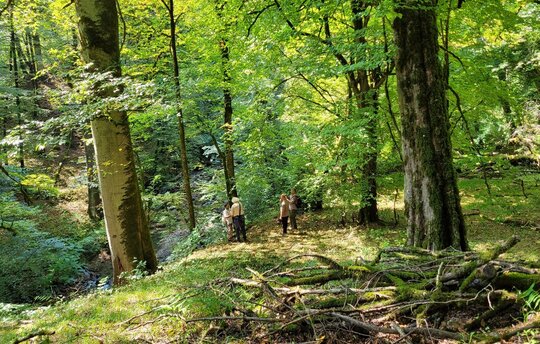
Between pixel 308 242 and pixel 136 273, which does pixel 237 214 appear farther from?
pixel 136 273

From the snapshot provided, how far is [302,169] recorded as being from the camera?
50.0 feet

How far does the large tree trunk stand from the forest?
2 centimetres

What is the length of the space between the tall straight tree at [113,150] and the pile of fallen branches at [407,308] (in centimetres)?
463

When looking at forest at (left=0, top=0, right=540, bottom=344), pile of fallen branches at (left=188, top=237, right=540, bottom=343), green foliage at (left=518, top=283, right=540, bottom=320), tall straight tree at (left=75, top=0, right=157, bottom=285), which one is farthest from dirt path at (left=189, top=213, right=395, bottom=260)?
green foliage at (left=518, top=283, right=540, bottom=320)

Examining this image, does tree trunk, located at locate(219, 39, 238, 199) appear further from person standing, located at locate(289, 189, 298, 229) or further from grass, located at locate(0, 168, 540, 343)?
person standing, located at locate(289, 189, 298, 229)

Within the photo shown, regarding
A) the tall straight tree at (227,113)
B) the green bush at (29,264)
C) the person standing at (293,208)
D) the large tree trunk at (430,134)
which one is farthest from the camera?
the tall straight tree at (227,113)

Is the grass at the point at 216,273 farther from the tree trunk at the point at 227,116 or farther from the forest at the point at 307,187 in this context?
the tree trunk at the point at 227,116

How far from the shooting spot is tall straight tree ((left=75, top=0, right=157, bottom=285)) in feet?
24.1

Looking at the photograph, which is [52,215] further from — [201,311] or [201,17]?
[201,311]

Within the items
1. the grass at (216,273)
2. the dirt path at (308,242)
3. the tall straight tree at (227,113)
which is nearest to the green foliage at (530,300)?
the grass at (216,273)

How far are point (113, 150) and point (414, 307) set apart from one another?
6.52 metres

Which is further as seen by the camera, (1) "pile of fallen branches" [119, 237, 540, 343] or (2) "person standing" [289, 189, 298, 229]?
(2) "person standing" [289, 189, 298, 229]

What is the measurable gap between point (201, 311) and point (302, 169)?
467 inches

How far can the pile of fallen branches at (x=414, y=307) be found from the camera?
8.88ft
